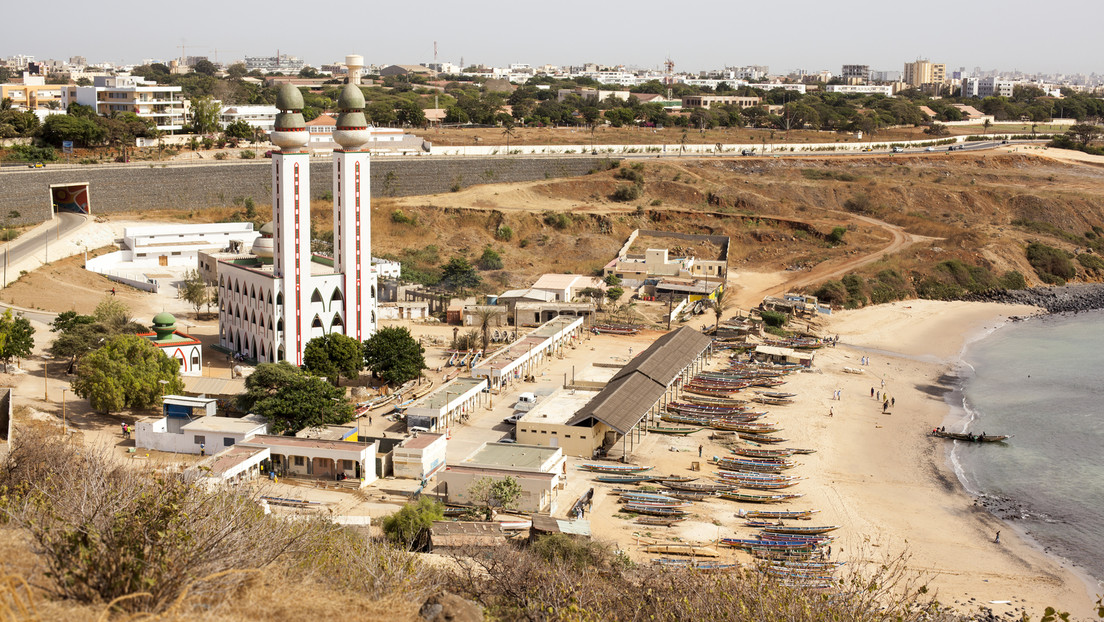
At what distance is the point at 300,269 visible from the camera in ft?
131

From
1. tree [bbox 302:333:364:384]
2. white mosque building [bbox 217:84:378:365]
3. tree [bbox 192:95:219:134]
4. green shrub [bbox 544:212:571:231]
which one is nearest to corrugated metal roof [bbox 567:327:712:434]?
tree [bbox 302:333:364:384]

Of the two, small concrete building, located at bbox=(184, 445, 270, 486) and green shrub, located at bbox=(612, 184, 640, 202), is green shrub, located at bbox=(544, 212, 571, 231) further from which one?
small concrete building, located at bbox=(184, 445, 270, 486)

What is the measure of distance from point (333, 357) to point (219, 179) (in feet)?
A: 119

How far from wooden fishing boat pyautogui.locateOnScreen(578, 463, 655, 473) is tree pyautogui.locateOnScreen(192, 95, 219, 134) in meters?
59.9

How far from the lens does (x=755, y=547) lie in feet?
86.8

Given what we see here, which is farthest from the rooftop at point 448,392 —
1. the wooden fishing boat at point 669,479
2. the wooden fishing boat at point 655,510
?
the wooden fishing boat at point 655,510

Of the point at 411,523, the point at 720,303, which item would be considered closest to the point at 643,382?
the point at 411,523

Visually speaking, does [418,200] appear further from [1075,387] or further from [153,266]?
[1075,387]

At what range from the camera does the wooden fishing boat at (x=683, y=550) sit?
25.8 m

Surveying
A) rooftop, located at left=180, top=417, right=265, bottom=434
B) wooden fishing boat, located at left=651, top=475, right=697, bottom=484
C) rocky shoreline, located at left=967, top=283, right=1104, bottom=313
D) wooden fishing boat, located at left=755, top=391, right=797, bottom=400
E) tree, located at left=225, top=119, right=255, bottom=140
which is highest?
tree, located at left=225, top=119, right=255, bottom=140

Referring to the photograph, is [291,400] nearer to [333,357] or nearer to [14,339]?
[333,357]

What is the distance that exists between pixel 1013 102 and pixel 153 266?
125m

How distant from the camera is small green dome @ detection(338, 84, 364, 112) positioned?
4109 centimetres

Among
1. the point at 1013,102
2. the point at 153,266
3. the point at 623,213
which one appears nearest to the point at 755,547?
the point at 153,266
